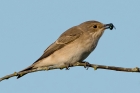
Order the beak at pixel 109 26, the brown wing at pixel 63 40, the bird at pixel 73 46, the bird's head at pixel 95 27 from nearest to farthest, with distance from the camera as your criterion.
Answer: the beak at pixel 109 26 < the bird at pixel 73 46 < the bird's head at pixel 95 27 < the brown wing at pixel 63 40

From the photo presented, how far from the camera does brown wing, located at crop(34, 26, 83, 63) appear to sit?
872cm

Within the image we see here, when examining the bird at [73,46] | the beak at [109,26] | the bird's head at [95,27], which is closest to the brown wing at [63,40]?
the bird at [73,46]

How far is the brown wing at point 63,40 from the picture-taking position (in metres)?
8.72

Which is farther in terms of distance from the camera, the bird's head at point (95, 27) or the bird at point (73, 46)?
the bird's head at point (95, 27)

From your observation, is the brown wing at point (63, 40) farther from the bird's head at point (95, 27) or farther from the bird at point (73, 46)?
the bird's head at point (95, 27)

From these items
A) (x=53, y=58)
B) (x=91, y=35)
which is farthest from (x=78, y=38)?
(x=53, y=58)

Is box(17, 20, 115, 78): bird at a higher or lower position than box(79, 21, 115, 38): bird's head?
lower

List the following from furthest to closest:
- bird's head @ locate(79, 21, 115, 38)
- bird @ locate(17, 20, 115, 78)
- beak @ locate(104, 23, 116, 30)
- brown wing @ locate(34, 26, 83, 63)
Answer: brown wing @ locate(34, 26, 83, 63) → bird's head @ locate(79, 21, 115, 38) → bird @ locate(17, 20, 115, 78) → beak @ locate(104, 23, 116, 30)

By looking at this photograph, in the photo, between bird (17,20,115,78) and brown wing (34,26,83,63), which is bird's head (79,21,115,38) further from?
brown wing (34,26,83,63)

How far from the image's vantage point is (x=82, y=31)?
8.92 m

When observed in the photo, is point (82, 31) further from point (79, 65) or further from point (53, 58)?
point (79, 65)

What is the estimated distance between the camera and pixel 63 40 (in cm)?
893

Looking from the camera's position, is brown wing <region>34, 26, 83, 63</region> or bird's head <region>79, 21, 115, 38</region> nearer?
bird's head <region>79, 21, 115, 38</region>

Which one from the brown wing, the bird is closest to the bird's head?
the bird
